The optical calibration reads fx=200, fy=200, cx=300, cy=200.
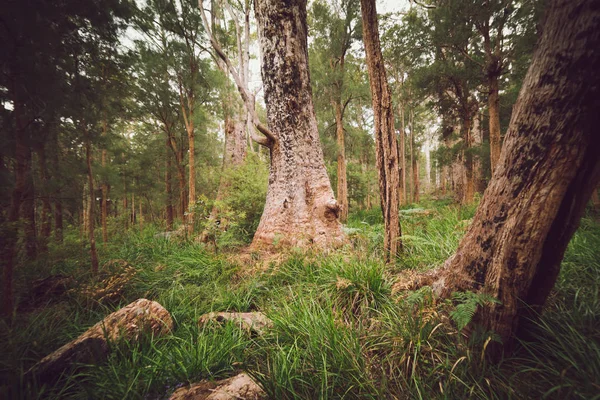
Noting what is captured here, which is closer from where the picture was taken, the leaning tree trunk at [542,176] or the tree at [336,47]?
the leaning tree trunk at [542,176]

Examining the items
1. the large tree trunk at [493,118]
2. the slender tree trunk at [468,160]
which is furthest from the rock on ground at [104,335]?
the slender tree trunk at [468,160]

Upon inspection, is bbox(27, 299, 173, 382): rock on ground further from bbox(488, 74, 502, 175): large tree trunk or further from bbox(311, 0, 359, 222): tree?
bbox(488, 74, 502, 175): large tree trunk

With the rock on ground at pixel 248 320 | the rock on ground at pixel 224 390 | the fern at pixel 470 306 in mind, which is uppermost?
the fern at pixel 470 306

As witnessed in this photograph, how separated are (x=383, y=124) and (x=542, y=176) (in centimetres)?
154

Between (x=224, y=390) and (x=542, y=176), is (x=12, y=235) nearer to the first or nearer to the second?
(x=224, y=390)

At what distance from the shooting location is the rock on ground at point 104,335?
1.46 metres

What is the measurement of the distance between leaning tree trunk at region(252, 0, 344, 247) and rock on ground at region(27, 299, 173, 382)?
1867mm

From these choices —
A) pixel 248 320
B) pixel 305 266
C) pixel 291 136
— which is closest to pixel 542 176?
pixel 305 266

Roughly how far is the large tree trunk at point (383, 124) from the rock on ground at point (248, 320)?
5.21 ft

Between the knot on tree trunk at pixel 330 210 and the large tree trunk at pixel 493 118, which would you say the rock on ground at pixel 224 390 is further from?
the large tree trunk at pixel 493 118

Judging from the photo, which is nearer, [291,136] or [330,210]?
[330,210]

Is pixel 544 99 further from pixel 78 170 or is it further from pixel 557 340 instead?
pixel 78 170

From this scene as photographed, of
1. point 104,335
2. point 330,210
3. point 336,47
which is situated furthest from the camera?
point 336,47

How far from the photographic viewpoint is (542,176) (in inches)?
41.4
